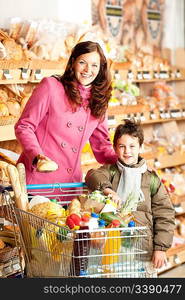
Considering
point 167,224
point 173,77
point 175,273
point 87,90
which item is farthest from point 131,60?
point 167,224

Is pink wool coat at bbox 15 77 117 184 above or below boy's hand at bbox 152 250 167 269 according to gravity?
above

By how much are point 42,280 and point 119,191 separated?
80 cm

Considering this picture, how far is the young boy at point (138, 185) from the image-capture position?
10.2 ft

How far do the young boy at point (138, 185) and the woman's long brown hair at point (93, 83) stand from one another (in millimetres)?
190

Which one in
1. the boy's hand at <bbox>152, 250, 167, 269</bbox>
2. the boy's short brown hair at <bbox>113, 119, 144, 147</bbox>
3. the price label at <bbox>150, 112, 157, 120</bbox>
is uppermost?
the boy's short brown hair at <bbox>113, 119, 144, 147</bbox>

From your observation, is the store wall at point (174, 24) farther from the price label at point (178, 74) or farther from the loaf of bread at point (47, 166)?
the loaf of bread at point (47, 166)

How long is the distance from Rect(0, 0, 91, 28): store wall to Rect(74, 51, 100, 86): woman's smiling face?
4.93 ft

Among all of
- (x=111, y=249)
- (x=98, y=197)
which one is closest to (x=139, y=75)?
(x=98, y=197)

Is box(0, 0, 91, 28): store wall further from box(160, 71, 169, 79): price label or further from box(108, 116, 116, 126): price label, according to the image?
box(160, 71, 169, 79): price label

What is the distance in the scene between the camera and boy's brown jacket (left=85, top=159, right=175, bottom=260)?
3.08 metres

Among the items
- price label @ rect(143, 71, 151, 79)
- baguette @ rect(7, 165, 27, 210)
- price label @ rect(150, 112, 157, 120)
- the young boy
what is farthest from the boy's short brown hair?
price label @ rect(143, 71, 151, 79)

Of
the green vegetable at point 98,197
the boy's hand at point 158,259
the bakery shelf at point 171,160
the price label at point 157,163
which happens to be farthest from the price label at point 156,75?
the green vegetable at point 98,197

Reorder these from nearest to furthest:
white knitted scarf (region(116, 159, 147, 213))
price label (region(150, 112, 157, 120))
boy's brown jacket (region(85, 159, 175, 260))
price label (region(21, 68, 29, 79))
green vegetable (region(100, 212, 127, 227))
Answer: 1. green vegetable (region(100, 212, 127, 227))
2. boy's brown jacket (region(85, 159, 175, 260))
3. white knitted scarf (region(116, 159, 147, 213))
4. price label (region(21, 68, 29, 79))
5. price label (region(150, 112, 157, 120))

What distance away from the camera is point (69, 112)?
333cm
